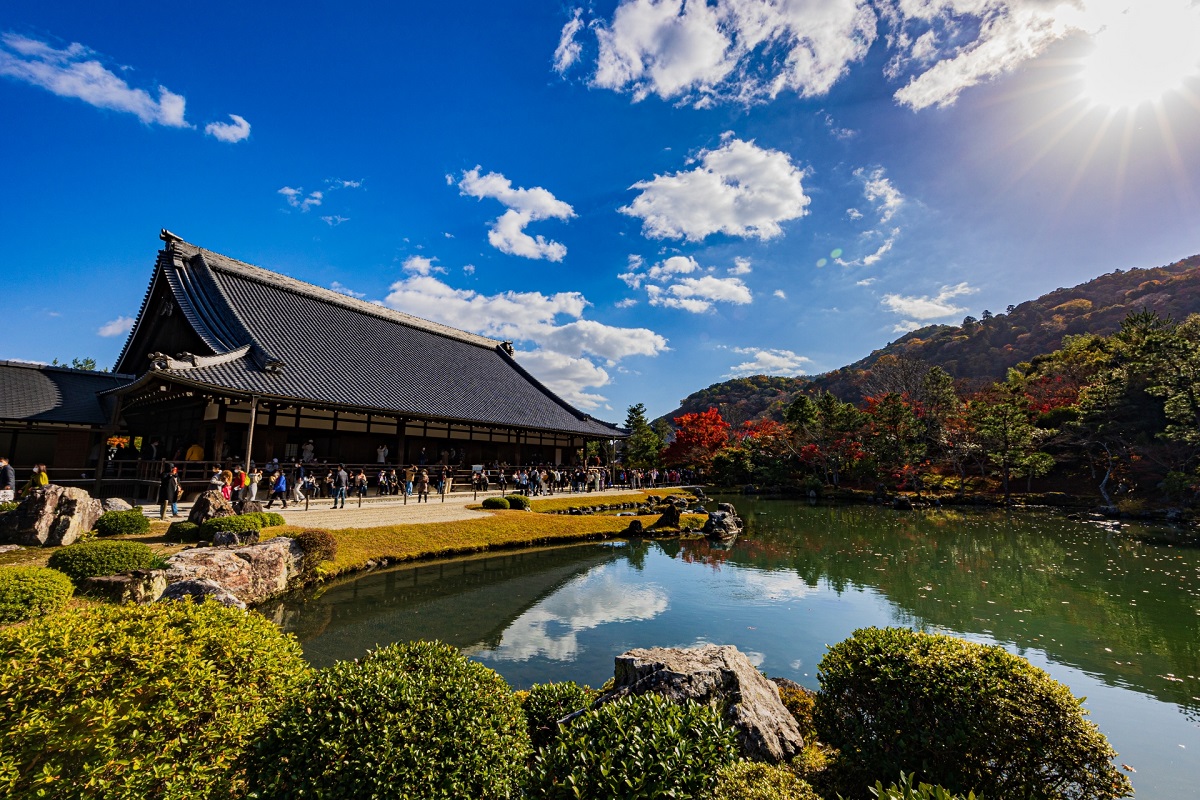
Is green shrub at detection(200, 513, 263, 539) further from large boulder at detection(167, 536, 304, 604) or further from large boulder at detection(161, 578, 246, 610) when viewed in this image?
large boulder at detection(161, 578, 246, 610)

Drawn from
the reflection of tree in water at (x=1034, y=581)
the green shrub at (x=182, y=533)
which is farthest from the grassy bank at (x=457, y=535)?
the reflection of tree in water at (x=1034, y=581)

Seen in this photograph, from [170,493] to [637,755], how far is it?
1749 centimetres

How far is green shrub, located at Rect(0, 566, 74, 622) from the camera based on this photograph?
19.1 feet

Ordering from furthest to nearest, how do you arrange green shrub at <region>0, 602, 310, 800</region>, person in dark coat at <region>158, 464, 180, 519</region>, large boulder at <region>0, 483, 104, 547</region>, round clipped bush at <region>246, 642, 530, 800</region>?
person in dark coat at <region>158, 464, 180, 519</region> → large boulder at <region>0, 483, 104, 547</region> → round clipped bush at <region>246, 642, 530, 800</region> → green shrub at <region>0, 602, 310, 800</region>

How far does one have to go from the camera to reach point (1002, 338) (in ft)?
309

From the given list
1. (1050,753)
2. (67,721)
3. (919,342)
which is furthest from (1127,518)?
(919,342)

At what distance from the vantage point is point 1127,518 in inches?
1043

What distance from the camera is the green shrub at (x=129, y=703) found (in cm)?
266

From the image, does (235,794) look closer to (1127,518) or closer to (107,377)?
(107,377)

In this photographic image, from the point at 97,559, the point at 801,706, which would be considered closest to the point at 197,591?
the point at 97,559

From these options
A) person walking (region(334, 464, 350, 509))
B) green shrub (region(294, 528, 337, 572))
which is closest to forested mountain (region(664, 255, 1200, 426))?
person walking (region(334, 464, 350, 509))

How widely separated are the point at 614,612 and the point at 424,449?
18201 mm

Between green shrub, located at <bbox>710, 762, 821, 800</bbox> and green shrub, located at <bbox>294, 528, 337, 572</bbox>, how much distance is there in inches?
450

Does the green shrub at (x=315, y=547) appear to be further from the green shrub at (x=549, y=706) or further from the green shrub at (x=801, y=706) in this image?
the green shrub at (x=801, y=706)
